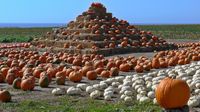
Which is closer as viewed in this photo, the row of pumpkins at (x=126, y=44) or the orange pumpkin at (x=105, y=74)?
the orange pumpkin at (x=105, y=74)

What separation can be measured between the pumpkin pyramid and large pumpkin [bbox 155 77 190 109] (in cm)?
1531

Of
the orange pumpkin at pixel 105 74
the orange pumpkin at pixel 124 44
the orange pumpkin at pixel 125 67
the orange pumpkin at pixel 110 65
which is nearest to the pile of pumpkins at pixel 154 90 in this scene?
the orange pumpkin at pixel 105 74

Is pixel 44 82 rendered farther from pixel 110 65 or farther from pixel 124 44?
pixel 124 44

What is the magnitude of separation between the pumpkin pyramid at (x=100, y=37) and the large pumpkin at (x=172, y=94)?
15.3 metres

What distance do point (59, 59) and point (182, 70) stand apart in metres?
7.08

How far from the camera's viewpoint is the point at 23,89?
39.2ft

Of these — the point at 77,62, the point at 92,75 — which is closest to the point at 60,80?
the point at 92,75

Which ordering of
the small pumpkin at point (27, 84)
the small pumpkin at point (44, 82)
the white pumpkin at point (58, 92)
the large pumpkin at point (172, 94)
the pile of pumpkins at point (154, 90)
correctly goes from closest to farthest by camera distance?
the large pumpkin at point (172, 94), the pile of pumpkins at point (154, 90), the white pumpkin at point (58, 92), the small pumpkin at point (27, 84), the small pumpkin at point (44, 82)

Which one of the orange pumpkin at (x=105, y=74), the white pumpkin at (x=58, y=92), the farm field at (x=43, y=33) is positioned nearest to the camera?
the white pumpkin at (x=58, y=92)

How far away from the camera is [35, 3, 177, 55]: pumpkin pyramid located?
24878 mm

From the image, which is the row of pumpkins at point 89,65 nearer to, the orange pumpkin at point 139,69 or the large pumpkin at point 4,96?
the orange pumpkin at point 139,69

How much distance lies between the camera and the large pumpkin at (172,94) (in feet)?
25.3

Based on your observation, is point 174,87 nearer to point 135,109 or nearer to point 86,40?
point 135,109

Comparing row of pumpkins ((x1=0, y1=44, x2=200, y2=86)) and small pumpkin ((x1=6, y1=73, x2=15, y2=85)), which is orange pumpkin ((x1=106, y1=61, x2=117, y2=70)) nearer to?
row of pumpkins ((x1=0, y1=44, x2=200, y2=86))
